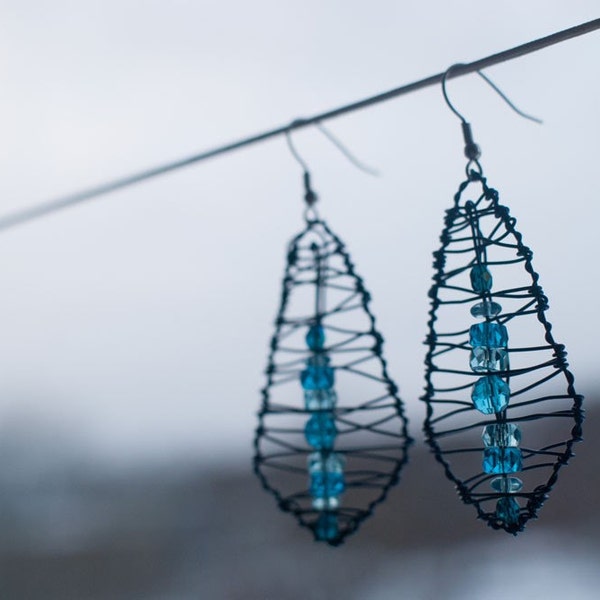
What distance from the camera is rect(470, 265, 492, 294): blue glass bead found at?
574 mm

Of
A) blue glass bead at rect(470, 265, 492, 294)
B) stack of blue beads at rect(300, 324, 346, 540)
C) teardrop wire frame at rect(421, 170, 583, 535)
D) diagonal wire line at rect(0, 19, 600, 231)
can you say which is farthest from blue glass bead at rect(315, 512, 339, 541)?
diagonal wire line at rect(0, 19, 600, 231)

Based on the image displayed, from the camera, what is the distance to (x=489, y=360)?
1.82ft

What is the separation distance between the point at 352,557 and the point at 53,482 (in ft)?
1.65

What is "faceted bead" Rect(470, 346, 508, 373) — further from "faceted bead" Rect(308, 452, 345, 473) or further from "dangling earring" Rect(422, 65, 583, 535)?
"faceted bead" Rect(308, 452, 345, 473)

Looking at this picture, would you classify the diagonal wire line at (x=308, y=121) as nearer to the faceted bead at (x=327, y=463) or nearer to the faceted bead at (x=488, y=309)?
the faceted bead at (x=488, y=309)

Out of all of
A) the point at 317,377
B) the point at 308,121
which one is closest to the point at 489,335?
the point at 317,377

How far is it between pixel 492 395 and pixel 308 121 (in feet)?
1.03

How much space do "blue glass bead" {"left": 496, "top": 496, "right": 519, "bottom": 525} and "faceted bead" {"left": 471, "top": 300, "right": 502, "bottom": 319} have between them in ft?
0.40

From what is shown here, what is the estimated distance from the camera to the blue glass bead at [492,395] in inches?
21.7

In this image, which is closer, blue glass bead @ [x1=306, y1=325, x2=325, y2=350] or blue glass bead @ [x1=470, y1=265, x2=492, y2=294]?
blue glass bead @ [x1=470, y1=265, x2=492, y2=294]

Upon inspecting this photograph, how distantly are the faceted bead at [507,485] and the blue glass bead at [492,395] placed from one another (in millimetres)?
47

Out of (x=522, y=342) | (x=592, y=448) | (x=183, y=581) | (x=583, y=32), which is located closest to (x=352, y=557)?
(x=183, y=581)

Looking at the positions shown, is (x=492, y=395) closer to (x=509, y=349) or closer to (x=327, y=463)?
(x=509, y=349)

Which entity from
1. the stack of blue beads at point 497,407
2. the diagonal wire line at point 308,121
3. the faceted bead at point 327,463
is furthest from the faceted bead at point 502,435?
the diagonal wire line at point 308,121
